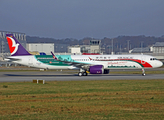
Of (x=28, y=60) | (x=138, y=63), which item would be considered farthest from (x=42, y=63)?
(x=138, y=63)

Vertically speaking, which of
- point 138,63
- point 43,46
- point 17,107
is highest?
point 43,46

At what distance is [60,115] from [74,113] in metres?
0.96

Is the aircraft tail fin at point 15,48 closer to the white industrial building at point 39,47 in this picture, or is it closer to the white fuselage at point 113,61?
the white fuselage at point 113,61

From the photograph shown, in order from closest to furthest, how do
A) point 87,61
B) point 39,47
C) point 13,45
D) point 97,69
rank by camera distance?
point 97,69 < point 87,61 < point 13,45 < point 39,47

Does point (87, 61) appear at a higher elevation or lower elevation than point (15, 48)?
lower

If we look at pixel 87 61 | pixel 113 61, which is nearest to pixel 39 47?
pixel 87 61

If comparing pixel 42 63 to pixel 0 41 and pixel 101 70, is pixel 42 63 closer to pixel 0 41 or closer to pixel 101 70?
pixel 101 70

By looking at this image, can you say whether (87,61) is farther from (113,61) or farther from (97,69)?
(113,61)

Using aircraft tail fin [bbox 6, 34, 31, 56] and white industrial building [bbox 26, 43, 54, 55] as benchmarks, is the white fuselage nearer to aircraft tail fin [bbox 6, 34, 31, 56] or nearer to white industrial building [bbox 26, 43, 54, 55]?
aircraft tail fin [bbox 6, 34, 31, 56]

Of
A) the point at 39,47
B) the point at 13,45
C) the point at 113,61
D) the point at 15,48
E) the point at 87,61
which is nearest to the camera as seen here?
the point at 113,61

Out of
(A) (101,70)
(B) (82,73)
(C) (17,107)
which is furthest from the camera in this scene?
(B) (82,73)

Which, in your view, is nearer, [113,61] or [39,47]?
[113,61]

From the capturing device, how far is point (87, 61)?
48750mm

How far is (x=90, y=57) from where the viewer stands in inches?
1924
